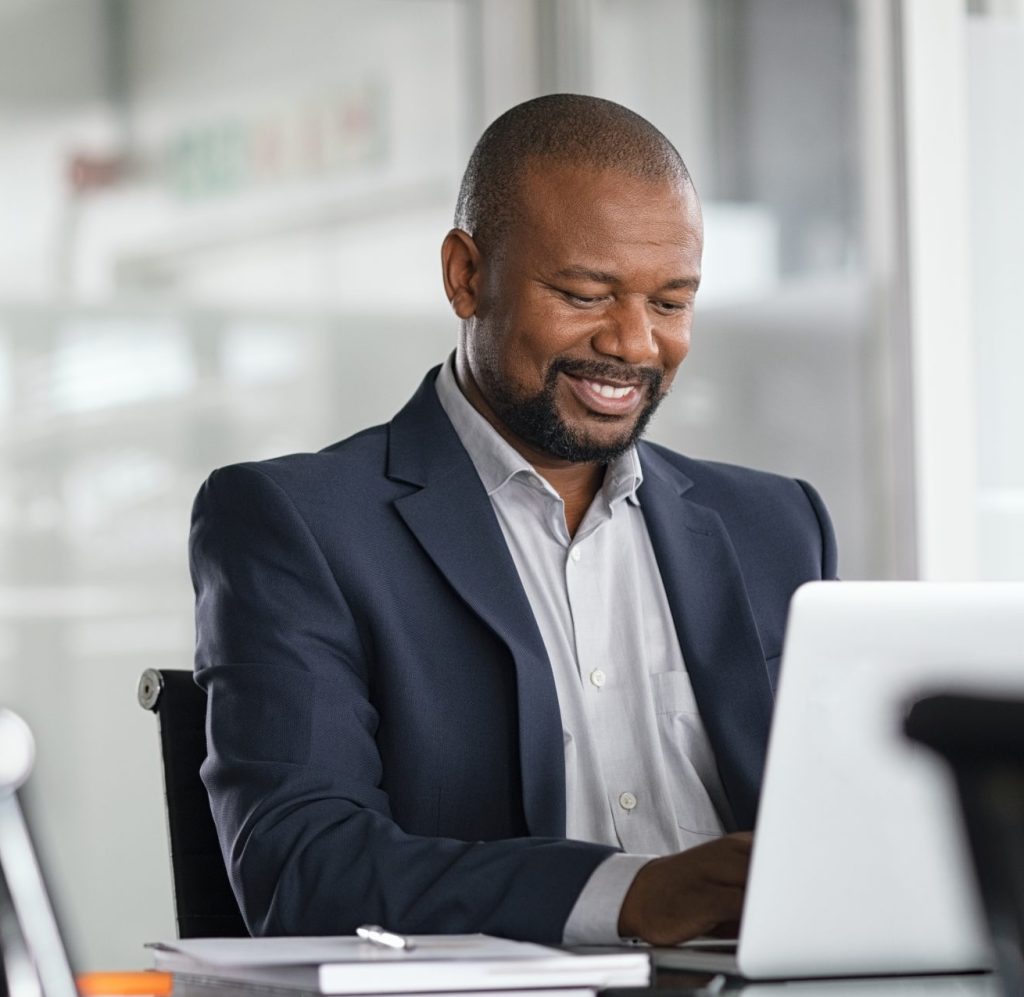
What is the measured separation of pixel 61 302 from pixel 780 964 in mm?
2629

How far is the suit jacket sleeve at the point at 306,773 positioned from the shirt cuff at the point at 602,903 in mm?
10

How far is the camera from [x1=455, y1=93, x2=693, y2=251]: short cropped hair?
1882 millimetres

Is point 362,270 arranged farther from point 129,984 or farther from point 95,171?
point 129,984

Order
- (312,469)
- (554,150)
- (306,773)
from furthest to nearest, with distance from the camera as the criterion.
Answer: (554,150) → (312,469) → (306,773)

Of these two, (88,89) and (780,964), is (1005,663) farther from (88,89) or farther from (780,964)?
(88,89)

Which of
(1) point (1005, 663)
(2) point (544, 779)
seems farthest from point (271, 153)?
(1) point (1005, 663)

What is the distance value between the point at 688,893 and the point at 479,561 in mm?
600

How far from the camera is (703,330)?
A: 399 cm

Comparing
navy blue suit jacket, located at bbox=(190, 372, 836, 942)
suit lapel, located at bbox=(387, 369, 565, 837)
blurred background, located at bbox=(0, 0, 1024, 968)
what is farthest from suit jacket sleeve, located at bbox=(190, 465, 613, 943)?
blurred background, located at bbox=(0, 0, 1024, 968)

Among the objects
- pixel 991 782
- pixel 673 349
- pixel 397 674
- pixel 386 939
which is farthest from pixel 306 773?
pixel 991 782

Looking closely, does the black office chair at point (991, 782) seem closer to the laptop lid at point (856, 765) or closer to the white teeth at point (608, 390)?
the laptop lid at point (856, 765)

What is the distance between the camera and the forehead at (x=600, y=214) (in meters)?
1.84

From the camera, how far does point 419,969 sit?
100 centimetres

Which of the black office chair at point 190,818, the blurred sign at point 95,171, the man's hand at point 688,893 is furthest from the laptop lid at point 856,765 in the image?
the blurred sign at point 95,171
